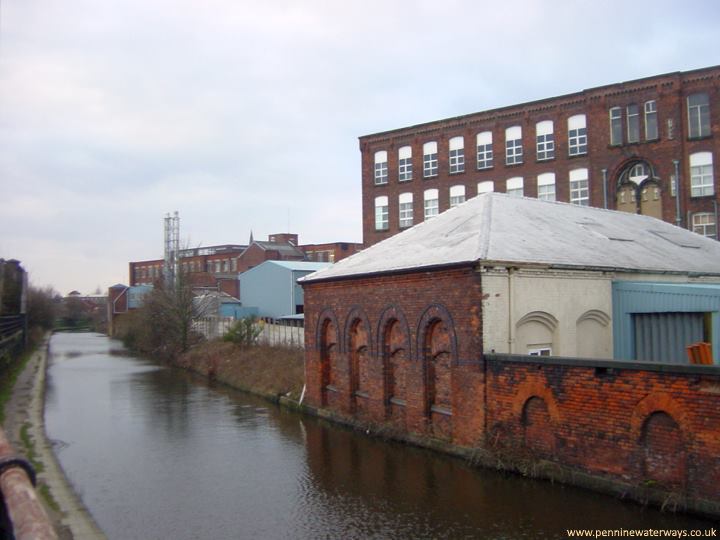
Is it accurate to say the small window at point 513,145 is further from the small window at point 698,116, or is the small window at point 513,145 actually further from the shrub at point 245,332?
the shrub at point 245,332

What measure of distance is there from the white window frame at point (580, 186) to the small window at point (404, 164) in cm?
1133

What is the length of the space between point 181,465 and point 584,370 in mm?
9199

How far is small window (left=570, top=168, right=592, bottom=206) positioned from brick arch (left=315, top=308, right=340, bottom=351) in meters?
23.3

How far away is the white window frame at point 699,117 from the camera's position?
115ft

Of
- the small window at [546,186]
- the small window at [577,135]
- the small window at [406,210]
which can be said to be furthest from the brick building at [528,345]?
the small window at [406,210]

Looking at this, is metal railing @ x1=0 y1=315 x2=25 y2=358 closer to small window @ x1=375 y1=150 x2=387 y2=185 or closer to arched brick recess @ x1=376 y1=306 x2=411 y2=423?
arched brick recess @ x1=376 y1=306 x2=411 y2=423

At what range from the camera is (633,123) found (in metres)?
37.5

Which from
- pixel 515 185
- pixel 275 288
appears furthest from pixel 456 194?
pixel 275 288

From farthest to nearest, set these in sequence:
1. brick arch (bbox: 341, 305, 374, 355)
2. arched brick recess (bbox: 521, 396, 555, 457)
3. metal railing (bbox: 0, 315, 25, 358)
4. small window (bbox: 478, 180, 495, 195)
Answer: small window (bbox: 478, 180, 495, 195) → metal railing (bbox: 0, 315, 25, 358) → brick arch (bbox: 341, 305, 374, 355) → arched brick recess (bbox: 521, 396, 555, 457)

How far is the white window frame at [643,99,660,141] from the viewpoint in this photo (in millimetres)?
36594

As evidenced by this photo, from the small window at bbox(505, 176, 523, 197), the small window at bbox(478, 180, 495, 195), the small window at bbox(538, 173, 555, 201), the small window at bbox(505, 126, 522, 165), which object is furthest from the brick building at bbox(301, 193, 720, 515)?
the small window at bbox(478, 180, 495, 195)

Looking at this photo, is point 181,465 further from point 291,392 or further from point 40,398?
point 40,398

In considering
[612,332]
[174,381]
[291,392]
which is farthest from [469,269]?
[174,381]

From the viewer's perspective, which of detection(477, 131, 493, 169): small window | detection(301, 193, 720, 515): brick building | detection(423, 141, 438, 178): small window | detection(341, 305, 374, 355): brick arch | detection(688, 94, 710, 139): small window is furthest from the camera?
detection(423, 141, 438, 178): small window
